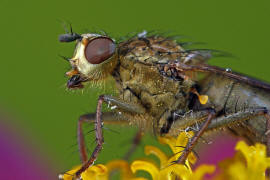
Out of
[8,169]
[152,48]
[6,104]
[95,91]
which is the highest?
[152,48]

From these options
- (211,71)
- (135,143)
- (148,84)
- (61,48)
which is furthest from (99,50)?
(61,48)

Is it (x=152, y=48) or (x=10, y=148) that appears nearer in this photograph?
(x=152, y=48)

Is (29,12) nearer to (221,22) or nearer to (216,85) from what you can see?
(221,22)

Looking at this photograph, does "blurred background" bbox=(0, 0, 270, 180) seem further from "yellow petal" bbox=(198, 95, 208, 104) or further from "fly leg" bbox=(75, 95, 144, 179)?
"yellow petal" bbox=(198, 95, 208, 104)

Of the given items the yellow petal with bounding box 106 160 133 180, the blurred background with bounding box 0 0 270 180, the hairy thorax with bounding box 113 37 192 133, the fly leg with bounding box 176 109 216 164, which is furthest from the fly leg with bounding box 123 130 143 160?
the fly leg with bounding box 176 109 216 164

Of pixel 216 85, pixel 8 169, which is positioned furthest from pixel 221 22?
pixel 8 169

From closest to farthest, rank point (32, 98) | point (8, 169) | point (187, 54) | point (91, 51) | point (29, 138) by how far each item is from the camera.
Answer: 1. point (91, 51)
2. point (187, 54)
3. point (8, 169)
4. point (29, 138)
5. point (32, 98)
